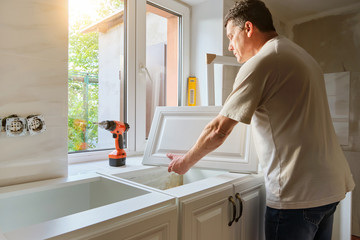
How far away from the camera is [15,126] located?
3.18ft

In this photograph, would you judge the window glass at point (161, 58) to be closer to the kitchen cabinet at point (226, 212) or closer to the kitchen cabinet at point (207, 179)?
the kitchen cabinet at point (207, 179)

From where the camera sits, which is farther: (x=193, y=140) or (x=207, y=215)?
(x=193, y=140)

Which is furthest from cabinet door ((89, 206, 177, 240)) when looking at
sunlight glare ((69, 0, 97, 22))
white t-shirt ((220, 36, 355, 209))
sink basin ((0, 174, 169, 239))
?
sunlight glare ((69, 0, 97, 22))

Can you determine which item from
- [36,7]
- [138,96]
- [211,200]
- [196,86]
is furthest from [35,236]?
[196,86]

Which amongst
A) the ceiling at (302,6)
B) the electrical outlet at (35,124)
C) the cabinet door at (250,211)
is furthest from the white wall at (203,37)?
the electrical outlet at (35,124)

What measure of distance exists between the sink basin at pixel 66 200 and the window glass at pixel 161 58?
81 cm

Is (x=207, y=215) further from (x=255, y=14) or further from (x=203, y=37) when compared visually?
(x=203, y=37)

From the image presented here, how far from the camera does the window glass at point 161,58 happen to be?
1895 millimetres

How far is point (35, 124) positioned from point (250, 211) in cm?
97

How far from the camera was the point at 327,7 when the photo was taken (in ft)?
7.86

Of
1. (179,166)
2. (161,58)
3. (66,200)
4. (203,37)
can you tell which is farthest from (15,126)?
(203,37)

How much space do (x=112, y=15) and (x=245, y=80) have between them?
1138mm

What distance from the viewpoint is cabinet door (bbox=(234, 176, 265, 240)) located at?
107 cm

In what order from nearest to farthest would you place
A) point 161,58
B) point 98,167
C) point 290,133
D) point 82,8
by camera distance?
1. point 290,133
2. point 98,167
3. point 82,8
4. point 161,58
